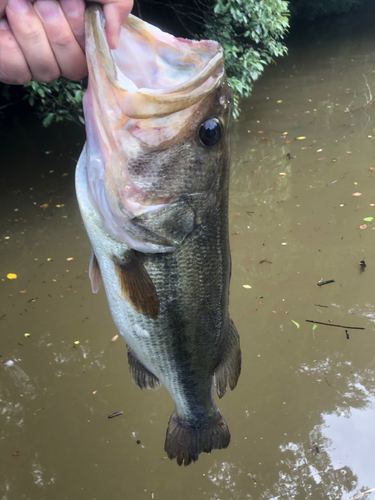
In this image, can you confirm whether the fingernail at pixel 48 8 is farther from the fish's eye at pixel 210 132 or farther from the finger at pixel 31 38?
the fish's eye at pixel 210 132

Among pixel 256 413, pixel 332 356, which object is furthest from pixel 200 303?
pixel 332 356

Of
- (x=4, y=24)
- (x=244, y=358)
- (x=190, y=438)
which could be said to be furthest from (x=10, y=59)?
(x=244, y=358)

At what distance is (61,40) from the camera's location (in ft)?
3.53

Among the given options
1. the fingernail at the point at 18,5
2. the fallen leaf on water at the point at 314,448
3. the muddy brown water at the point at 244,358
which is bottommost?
the fallen leaf on water at the point at 314,448

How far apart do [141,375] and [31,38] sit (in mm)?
1335

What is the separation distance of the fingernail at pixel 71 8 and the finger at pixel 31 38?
0.08m

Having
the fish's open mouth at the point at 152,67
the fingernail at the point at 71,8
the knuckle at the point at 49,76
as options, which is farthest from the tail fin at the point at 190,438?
the fingernail at the point at 71,8

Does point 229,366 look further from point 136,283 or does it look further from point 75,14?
point 75,14

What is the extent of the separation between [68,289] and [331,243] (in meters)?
2.85

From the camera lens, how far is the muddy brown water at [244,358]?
262 centimetres

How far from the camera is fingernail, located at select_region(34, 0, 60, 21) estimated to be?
3.36 feet

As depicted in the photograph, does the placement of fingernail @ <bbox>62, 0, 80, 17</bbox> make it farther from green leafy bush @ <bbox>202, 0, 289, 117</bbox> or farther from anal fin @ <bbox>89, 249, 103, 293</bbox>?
green leafy bush @ <bbox>202, 0, 289, 117</bbox>

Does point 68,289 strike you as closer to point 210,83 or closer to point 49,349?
point 49,349

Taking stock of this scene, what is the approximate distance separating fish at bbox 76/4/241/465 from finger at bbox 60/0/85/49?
0.02 meters
